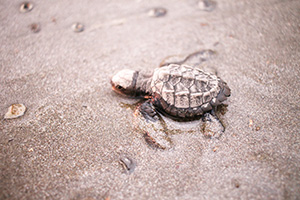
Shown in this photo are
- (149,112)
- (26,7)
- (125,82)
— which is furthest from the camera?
(26,7)

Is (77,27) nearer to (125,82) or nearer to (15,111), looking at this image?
(125,82)

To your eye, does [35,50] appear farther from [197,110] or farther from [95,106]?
[197,110]

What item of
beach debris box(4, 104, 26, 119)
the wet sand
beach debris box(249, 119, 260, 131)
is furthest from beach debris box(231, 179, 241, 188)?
beach debris box(4, 104, 26, 119)

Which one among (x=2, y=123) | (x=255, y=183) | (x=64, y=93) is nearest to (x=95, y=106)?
(x=64, y=93)

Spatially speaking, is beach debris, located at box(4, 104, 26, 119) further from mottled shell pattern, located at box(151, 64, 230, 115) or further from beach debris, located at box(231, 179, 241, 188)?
beach debris, located at box(231, 179, 241, 188)

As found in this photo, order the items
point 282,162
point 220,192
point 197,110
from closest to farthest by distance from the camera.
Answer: point 220,192 < point 282,162 < point 197,110

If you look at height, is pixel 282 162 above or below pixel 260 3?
below

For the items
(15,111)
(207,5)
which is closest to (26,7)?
(15,111)
